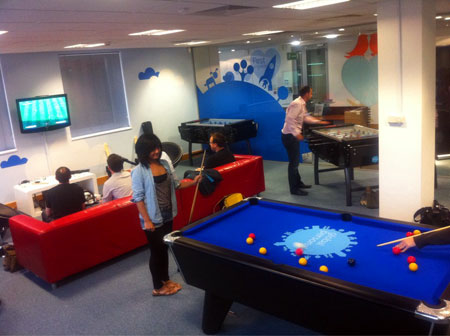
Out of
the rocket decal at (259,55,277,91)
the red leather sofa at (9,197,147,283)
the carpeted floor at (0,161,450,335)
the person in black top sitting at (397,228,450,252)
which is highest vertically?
the rocket decal at (259,55,277,91)

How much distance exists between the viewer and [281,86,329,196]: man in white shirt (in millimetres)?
5973

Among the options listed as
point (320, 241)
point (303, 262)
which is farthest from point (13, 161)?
point (303, 262)

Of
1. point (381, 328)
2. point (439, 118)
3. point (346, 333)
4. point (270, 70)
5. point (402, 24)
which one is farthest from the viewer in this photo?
point (270, 70)

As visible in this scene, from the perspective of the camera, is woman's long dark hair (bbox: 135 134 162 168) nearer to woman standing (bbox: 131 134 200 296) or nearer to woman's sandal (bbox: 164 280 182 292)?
woman standing (bbox: 131 134 200 296)

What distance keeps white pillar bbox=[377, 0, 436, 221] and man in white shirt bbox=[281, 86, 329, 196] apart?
1.71 metres

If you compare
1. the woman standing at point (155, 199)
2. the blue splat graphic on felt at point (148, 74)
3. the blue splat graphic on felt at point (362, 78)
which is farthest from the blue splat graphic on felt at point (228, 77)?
the woman standing at point (155, 199)

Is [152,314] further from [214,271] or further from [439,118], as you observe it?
[439,118]

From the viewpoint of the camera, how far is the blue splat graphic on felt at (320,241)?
2670 millimetres

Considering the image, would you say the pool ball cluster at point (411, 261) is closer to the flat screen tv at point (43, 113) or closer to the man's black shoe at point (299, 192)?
the man's black shoe at point (299, 192)

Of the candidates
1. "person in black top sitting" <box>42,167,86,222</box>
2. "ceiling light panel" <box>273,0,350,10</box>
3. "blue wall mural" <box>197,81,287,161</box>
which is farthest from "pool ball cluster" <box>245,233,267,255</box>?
"blue wall mural" <box>197,81,287,161</box>

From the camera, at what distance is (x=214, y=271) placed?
2.79 meters

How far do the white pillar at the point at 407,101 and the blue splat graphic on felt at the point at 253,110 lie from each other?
3.54m

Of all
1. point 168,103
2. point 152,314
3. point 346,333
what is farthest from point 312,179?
point 346,333

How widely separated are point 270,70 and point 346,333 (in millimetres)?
6469
